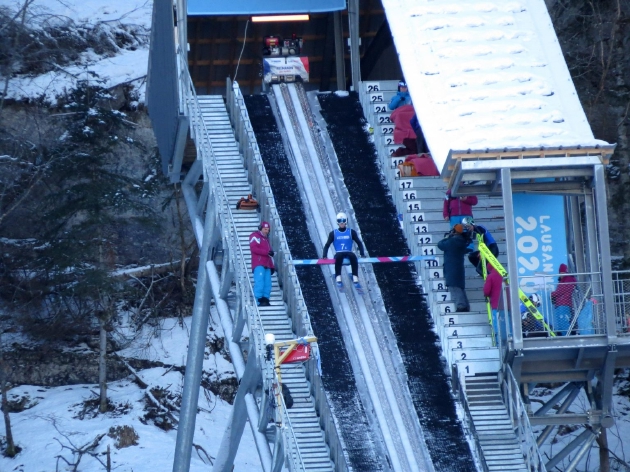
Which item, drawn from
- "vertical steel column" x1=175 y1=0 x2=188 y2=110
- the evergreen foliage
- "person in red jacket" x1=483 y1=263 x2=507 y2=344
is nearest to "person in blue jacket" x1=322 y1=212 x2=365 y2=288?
"person in red jacket" x1=483 y1=263 x2=507 y2=344

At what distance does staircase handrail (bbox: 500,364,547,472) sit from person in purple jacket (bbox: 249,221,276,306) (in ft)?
13.2

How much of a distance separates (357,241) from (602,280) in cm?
428

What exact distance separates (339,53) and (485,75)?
386 inches

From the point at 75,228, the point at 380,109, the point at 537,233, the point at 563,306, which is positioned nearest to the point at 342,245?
the point at 537,233

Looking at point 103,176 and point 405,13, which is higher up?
point 405,13

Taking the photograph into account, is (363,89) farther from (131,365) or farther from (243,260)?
(131,365)

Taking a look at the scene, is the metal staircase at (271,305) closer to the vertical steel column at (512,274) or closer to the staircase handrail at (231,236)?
the staircase handrail at (231,236)

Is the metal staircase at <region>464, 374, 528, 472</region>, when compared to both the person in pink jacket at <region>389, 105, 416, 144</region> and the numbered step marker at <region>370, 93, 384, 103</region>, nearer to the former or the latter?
the person in pink jacket at <region>389, 105, 416, 144</region>

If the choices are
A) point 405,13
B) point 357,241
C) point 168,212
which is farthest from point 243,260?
point 168,212

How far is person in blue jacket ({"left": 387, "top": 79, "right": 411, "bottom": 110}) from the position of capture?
2434cm

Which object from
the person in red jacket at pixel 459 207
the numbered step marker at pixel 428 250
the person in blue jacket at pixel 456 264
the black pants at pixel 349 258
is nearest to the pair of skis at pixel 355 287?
the black pants at pixel 349 258

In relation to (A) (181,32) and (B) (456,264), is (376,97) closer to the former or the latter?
(A) (181,32)

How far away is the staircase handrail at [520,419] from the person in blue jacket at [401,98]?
7.74m

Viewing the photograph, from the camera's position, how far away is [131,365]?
32.3 meters
